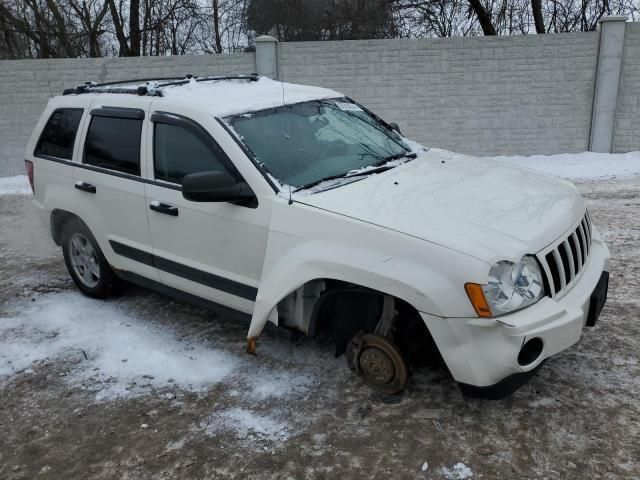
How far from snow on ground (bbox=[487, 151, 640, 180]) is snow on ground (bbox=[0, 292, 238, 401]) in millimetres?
6920

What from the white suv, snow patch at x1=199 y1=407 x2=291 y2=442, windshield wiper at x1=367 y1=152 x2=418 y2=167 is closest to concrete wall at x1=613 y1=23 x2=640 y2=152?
the white suv

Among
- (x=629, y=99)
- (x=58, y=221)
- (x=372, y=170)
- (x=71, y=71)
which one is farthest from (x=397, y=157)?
(x=71, y=71)

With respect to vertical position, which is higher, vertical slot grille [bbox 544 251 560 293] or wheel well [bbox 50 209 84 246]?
vertical slot grille [bbox 544 251 560 293]

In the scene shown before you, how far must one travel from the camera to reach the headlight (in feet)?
9.41

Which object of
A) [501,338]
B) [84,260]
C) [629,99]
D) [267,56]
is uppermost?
[267,56]

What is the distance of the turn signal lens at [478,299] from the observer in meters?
2.85

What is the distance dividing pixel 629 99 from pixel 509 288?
926 cm

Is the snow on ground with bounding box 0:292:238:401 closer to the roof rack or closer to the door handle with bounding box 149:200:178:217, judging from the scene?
the door handle with bounding box 149:200:178:217

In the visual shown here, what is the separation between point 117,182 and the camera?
443 cm

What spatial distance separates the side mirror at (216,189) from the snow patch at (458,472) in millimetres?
1785

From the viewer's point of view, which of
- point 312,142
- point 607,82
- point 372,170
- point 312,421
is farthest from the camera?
point 607,82

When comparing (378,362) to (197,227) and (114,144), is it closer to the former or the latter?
(197,227)

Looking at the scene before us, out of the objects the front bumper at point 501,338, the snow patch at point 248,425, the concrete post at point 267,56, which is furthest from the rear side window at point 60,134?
the concrete post at point 267,56

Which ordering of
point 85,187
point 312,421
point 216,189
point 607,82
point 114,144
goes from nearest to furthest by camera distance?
point 312,421, point 216,189, point 114,144, point 85,187, point 607,82
